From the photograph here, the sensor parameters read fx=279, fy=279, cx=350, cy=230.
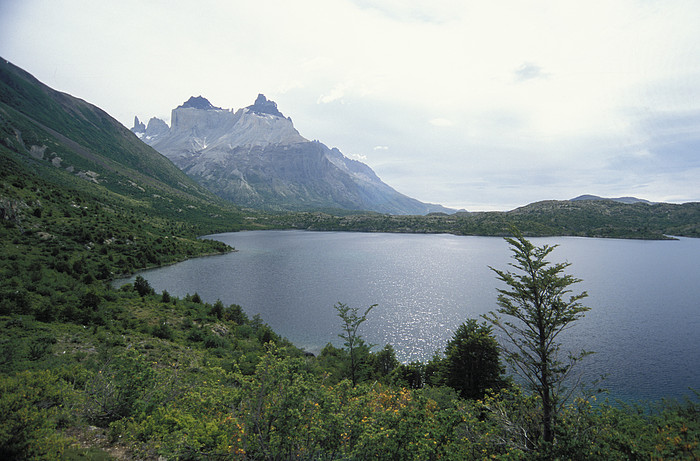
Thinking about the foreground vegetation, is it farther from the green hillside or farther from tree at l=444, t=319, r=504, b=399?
tree at l=444, t=319, r=504, b=399

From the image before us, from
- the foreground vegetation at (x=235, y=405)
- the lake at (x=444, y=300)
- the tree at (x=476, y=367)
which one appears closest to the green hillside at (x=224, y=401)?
the foreground vegetation at (x=235, y=405)

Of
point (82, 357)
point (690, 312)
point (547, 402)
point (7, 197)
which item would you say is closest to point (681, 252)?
point (690, 312)

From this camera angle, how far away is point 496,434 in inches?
598

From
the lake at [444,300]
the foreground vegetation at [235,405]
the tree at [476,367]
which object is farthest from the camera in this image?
the lake at [444,300]

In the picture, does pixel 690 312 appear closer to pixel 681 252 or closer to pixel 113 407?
pixel 113 407

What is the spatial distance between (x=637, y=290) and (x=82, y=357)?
110471 millimetres

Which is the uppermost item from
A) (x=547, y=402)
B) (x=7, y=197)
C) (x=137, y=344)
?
(x=7, y=197)

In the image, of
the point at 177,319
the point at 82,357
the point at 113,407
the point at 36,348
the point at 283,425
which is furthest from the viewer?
the point at 177,319

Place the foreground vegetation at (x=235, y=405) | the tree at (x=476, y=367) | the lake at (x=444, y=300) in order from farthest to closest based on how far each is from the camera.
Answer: the lake at (x=444, y=300)
the tree at (x=476, y=367)
the foreground vegetation at (x=235, y=405)

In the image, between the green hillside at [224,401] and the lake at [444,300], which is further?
the lake at [444,300]

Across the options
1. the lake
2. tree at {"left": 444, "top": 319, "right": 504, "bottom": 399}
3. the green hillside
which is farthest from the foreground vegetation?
the lake

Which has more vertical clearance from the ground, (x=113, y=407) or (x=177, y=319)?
(x=113, y=407)

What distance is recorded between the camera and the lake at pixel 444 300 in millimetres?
39844

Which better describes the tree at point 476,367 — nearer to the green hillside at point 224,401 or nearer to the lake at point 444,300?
the green hillside at point 224,401
